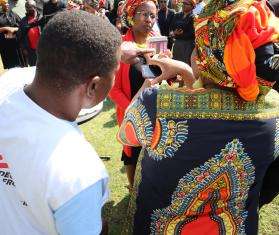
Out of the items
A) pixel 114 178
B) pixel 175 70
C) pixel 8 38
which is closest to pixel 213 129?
pixel 175 70

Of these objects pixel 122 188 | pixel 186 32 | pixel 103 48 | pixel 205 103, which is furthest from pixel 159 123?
pixel 186 32

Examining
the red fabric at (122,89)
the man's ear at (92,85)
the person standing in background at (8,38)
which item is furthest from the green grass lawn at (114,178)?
the person standing in background at (8,38)

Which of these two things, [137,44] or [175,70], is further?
[137,44]

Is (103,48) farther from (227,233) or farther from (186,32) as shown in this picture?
(186,32)

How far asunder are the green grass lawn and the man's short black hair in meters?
2.54

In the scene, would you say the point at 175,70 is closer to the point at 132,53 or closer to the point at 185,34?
the point at 132,53

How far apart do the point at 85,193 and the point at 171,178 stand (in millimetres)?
760

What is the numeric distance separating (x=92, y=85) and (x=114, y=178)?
3.09m

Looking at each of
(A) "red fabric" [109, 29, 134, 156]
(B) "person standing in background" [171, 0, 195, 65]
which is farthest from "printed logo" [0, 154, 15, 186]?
(B) "person standing in background" [171, 0, 195, 65]

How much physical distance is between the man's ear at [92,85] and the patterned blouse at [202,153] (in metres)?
0.47

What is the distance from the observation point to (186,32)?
694 centimetres

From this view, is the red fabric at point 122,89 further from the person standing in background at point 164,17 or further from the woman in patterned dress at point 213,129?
the person standing in background at point 164,17

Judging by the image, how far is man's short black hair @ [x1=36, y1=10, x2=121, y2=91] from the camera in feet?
3.89

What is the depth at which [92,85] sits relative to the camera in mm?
1259
